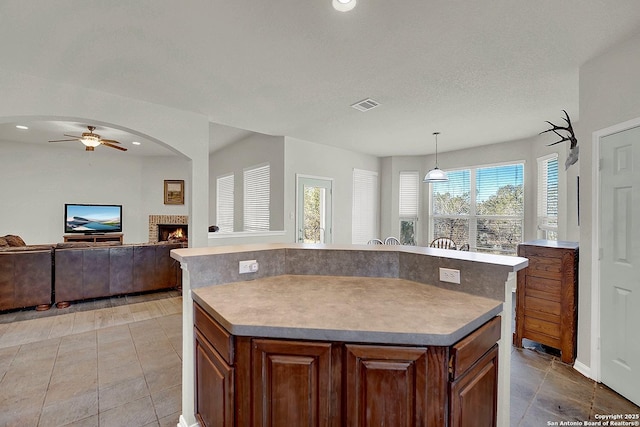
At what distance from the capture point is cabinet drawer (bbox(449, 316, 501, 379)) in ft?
3.64

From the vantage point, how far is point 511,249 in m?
5.49

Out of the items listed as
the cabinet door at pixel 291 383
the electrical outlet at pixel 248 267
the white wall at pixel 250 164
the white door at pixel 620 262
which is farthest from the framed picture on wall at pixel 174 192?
the white door at pixel 620 262

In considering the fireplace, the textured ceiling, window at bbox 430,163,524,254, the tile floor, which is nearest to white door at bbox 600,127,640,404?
the tile floor

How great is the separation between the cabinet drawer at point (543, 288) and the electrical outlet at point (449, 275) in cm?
193

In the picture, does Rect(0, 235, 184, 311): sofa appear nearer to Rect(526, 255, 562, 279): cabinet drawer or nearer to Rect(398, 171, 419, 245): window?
Rect(398, 171, 419, 245): window

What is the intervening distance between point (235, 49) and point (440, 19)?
63.9 inches

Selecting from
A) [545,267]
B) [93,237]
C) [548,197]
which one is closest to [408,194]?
[548,197]

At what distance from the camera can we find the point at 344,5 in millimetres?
1897

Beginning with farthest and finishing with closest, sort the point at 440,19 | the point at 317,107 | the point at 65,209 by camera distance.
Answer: the point at 65,209
the point at 317,107
the point at 440,19

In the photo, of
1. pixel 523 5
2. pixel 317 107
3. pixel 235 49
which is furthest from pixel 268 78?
pixel 523 5

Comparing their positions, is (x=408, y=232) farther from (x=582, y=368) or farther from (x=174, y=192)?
(x=174, y=192)

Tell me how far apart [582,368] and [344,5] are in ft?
11.7

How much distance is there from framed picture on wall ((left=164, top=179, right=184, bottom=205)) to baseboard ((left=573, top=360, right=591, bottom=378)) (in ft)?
27.0

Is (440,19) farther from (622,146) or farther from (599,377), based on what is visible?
(599,377)
